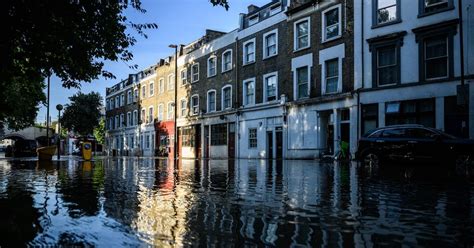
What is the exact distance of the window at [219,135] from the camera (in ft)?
120

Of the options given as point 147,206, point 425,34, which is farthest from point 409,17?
point 147,206

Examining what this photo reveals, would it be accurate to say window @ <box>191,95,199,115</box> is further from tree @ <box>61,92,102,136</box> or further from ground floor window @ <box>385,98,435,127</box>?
tree @ <box>61,92,102,136</box>

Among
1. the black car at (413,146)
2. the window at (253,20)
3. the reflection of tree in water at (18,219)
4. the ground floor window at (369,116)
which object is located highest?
the window at (253,20)

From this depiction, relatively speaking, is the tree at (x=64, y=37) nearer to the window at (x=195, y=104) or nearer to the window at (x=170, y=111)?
the window at (x=195, y=104)

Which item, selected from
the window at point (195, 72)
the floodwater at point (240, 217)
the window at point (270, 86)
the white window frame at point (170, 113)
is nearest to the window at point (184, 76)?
the window at point (195, 72)

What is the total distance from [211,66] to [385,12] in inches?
745

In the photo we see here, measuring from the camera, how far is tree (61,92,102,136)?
207 ft

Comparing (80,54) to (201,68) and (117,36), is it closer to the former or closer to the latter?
(117,36)

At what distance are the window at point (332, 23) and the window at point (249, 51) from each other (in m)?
7.73

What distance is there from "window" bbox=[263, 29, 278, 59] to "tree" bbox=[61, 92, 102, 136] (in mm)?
39537

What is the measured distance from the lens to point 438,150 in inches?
603

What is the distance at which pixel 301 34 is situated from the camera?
94.7ft

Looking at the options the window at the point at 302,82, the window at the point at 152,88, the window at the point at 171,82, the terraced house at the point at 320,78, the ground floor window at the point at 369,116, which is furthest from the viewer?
the window at the point at 152,88

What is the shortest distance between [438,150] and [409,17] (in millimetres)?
9405
